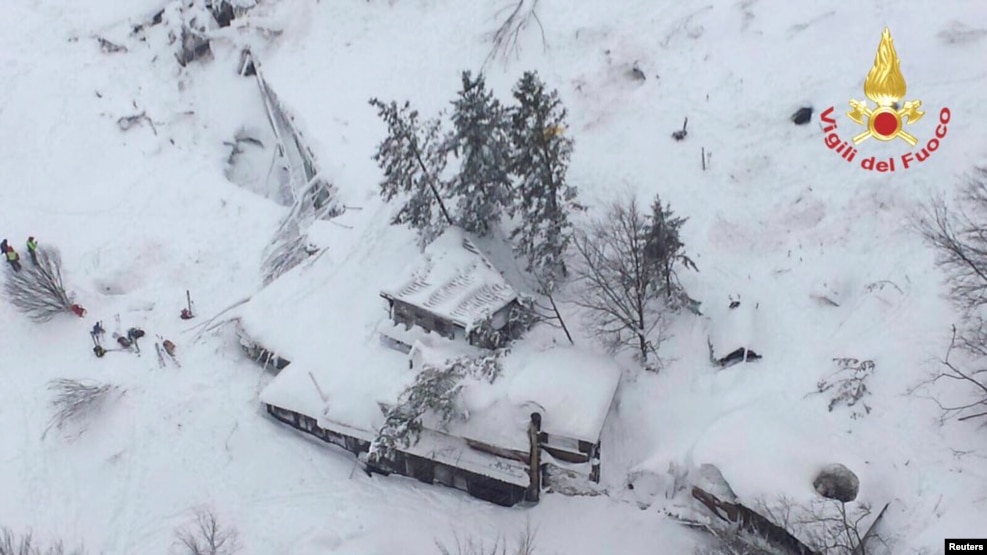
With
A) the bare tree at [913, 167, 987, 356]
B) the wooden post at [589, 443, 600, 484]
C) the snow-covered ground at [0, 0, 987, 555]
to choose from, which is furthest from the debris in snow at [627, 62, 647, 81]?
the wooden post at [589, 443, 600, 484]

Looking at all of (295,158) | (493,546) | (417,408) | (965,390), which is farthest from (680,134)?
(493,546)

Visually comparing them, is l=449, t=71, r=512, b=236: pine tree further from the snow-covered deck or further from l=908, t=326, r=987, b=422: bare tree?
l=908, t=326, r=987, b=422: bare tree

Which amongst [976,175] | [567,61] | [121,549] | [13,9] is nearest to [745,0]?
[567,61]

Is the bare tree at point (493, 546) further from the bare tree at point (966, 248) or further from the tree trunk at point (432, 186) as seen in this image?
the bare tree at point (966, 248)

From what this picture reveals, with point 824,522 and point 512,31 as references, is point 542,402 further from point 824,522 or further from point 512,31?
point 512,31

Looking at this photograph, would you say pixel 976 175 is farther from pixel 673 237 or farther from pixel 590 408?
pixel 590 408

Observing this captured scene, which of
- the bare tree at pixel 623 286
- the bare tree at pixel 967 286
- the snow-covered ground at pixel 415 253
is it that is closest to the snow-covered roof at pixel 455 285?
the snow-covered ground at pixel 415 253
